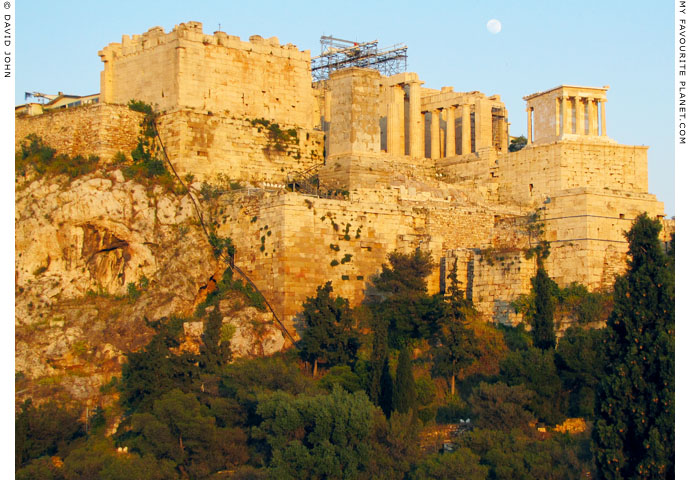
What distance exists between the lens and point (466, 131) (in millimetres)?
57594

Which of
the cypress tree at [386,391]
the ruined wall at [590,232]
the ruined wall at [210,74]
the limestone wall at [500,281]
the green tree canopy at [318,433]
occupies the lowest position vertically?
the green tree canopy at [318,433]

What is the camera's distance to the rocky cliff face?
46688 millimetres

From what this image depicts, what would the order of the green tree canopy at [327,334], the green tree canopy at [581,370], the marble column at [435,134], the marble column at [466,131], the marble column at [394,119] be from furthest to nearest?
the marble column at [435,134]
the marble column at [466,131]
the marble column at [394,119]
the green tree canopy at [327,334]
the green tree canopy at [581,370]

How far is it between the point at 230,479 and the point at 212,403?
10.4ft

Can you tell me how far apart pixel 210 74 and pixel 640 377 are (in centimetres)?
2475

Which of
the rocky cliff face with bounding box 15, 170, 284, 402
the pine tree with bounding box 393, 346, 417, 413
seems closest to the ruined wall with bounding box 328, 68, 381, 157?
the rocky cliff face with bounding box 15, 170, 284, 402

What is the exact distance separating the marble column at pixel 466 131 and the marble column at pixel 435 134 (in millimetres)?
1317

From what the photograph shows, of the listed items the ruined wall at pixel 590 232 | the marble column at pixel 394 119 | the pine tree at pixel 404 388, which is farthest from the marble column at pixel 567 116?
the pine tree at pixel 404 388

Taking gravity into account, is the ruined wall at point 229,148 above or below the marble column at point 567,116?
below

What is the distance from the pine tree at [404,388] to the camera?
4069 cm

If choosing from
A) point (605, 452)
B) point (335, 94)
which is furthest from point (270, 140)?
point (605, 452)

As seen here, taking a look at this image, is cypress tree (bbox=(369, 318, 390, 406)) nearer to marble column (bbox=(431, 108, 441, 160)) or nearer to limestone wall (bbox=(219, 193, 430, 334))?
limestone wall (bbox=(219, 193, 430, 334))

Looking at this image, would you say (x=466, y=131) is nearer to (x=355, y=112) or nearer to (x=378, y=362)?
(x=355, y=112)

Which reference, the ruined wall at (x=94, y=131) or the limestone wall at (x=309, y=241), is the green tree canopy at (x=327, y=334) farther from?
the ruined wall at (x=94, y=131)
